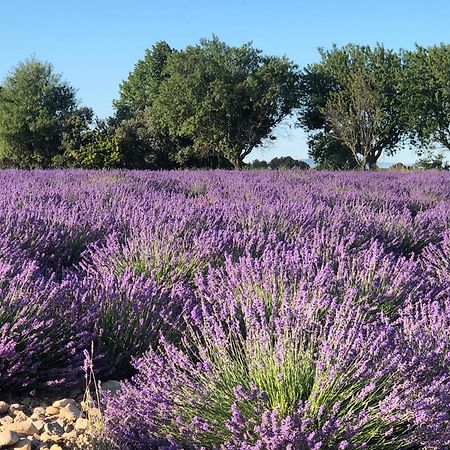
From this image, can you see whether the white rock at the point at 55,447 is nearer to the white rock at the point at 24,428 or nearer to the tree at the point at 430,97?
the white rock at the point at 24,428

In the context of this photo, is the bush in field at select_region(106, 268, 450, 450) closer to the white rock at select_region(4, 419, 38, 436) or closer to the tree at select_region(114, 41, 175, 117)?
the white rock at select_region(4, 419, 38, 436)

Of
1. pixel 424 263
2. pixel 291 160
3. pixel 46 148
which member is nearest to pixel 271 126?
pixel 291 160

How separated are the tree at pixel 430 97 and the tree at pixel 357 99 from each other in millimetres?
764

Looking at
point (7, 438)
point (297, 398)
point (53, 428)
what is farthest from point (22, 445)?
point (297, 398)

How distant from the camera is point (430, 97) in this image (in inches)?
1396

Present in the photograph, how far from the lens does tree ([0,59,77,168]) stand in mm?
34000

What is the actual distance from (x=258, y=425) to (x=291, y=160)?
1330 inches

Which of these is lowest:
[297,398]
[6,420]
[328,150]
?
[6,420]

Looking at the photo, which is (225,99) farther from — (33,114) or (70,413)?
(70,413)

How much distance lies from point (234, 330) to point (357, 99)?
30312 mm

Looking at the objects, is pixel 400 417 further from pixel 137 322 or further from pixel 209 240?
pixel 209 240

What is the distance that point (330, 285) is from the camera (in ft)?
9.75

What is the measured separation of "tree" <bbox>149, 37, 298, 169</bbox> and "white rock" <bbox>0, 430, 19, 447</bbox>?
32.0 m

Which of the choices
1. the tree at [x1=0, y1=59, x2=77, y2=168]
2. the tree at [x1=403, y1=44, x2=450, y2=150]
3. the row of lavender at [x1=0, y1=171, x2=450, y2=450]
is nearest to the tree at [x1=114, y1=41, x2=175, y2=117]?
the tree at [x1=0, y1=59, x2=77, y2=168]
